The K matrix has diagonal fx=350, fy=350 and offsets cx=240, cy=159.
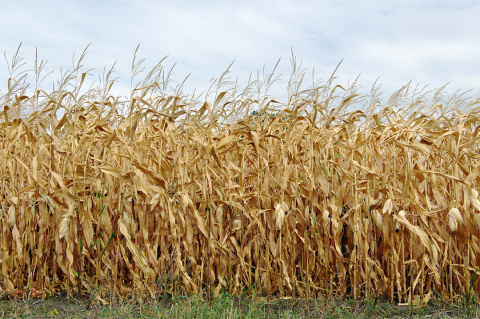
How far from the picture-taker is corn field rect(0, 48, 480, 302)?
2.64 metres

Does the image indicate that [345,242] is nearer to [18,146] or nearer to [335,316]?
[335,316]

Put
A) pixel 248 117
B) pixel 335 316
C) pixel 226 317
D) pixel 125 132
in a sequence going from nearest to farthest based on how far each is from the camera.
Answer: pixel 226 317, pixel 335 316, pixel 125 132, pixel 248 117

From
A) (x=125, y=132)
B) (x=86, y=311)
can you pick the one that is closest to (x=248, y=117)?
(x=125, y=132)

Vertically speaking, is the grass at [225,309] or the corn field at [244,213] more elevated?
the corn field at [244,213]

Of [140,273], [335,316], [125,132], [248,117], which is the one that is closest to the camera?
[335,316]

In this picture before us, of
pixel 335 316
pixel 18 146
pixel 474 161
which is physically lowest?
pixel 335 316

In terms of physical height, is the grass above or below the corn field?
below

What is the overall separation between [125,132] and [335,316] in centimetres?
221

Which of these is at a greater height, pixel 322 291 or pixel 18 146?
pixel 18 146

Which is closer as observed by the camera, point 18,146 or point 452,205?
point 452,205

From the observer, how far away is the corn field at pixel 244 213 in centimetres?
264

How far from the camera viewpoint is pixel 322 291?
2.91m

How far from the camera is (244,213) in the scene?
272cm

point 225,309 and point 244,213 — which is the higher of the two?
point 244,213
